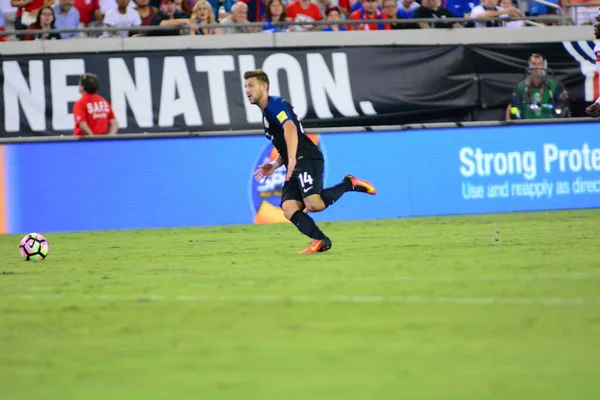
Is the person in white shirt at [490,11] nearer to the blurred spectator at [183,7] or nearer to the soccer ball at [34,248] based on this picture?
the blurred spectator at [183,7]

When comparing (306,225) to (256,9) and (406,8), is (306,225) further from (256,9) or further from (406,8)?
(406,8)

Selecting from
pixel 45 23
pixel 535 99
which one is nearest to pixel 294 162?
pixel 535 99

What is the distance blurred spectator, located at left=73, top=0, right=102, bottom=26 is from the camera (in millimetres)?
21016

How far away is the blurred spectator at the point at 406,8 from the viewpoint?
73.5ft

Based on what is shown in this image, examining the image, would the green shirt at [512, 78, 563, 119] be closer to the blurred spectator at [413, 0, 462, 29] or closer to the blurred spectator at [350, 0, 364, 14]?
the blurred spectator at [413, 0, 462, 29]

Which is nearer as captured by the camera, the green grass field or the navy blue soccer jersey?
the green grass field

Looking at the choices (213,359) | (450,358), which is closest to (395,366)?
(450,358)

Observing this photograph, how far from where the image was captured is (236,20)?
21.0 meters

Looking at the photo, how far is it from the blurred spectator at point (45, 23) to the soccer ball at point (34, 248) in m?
8.36

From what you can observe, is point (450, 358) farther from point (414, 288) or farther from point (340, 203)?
point (340, 203)

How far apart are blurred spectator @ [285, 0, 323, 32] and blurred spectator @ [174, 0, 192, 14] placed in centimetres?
182

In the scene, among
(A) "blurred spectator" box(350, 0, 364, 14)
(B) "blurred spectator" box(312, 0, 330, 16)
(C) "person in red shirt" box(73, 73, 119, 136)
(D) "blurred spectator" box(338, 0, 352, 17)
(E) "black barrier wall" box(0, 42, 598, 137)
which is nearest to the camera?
(C) "person in red shirt" box(73, 73, 119, 136)

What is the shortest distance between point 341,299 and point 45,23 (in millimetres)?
13537

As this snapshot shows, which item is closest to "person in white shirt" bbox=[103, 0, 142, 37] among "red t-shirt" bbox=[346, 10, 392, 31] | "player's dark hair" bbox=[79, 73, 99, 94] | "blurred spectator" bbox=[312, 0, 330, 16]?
"player's dark hair" bbox=[79, 73, 99, 94]
